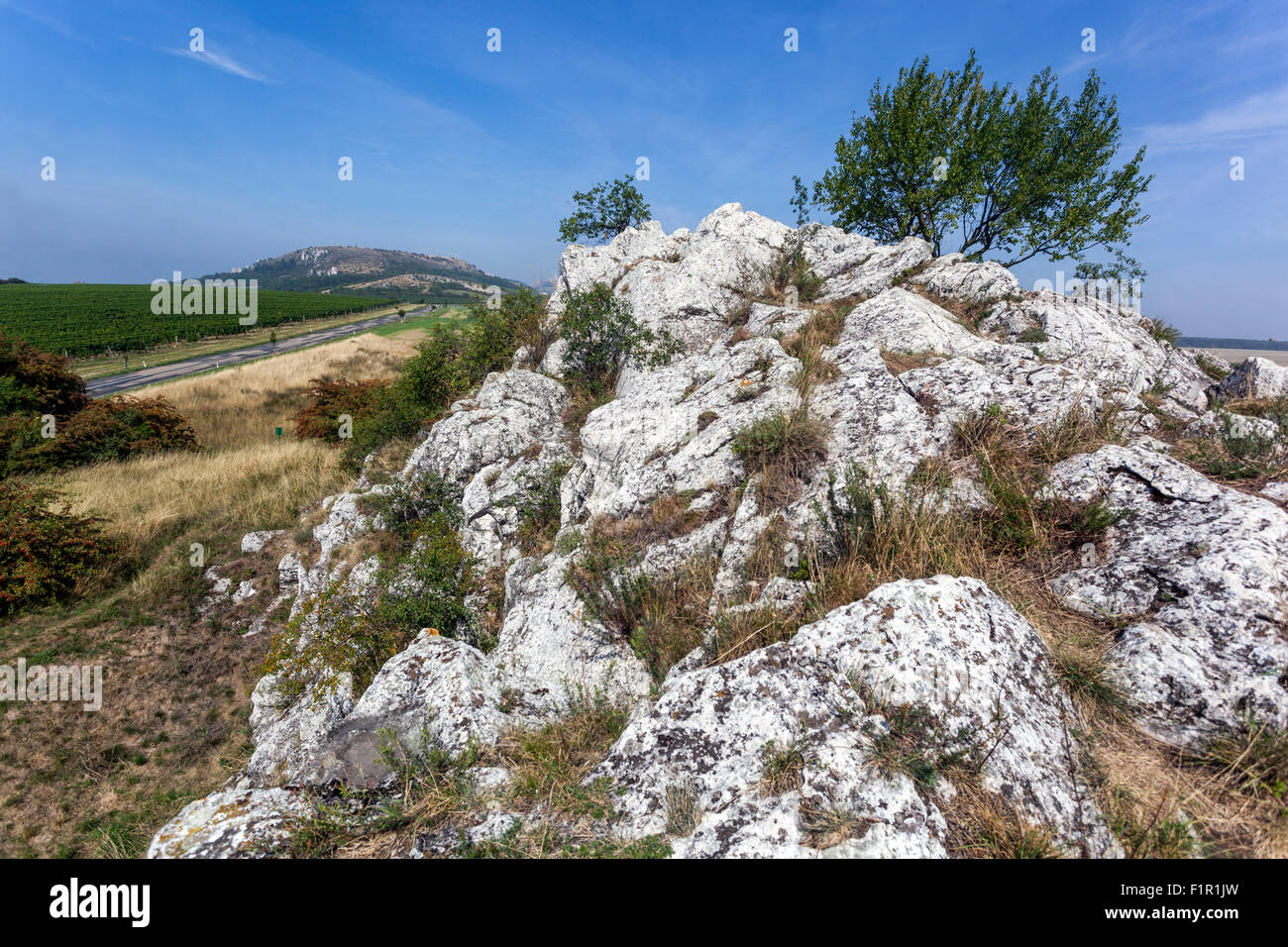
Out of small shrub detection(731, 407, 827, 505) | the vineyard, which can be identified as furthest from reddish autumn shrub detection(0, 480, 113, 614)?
the vineyard

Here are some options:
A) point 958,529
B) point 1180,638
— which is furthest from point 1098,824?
point 958,529

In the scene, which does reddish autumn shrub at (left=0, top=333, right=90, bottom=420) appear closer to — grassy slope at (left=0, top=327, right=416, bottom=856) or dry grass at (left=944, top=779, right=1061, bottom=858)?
grassy slope at (left=0, top=327, right=416, bottom=856)

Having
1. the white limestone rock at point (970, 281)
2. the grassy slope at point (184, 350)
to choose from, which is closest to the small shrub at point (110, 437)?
the white limestone rock at point (970, 281)

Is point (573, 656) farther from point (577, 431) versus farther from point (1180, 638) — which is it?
point (577, 431)

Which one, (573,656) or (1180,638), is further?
(573,656)

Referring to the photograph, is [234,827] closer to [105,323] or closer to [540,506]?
[540,506]

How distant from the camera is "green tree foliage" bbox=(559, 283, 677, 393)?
477 inches

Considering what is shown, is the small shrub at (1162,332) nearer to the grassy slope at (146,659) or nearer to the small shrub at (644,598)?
the small shrub at (644,598)

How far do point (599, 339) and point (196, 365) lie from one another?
61.5m

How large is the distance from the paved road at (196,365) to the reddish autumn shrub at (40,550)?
3339cm

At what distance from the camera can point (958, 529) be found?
4.80 meters

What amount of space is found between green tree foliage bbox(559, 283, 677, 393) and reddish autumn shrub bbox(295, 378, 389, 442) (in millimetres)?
13018

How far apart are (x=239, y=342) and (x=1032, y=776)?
88.2 m

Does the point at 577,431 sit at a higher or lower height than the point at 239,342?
lower
